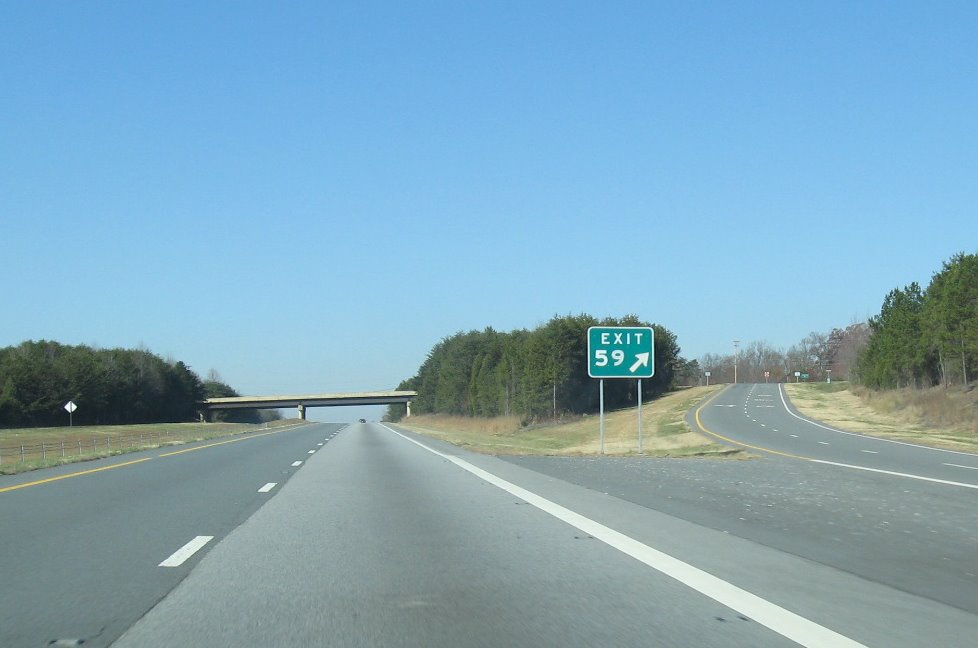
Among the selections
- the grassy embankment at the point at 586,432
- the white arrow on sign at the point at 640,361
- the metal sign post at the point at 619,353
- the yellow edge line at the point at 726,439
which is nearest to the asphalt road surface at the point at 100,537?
the metal sign post at the point at 619,353

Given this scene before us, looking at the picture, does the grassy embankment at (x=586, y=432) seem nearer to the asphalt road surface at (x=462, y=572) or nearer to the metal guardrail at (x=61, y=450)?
the metal guardrail at (x=61, y=450)

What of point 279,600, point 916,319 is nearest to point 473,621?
point 279,600

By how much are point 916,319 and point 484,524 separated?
9634 centimetres

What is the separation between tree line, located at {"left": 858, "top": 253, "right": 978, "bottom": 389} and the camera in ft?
267

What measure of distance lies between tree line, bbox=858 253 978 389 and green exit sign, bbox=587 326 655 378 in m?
53.4

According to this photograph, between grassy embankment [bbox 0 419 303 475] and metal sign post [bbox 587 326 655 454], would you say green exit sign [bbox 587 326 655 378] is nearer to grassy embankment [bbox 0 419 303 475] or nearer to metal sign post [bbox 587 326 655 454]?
metal sign post [bbox 587 326 655 454]

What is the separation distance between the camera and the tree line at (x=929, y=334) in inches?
3204

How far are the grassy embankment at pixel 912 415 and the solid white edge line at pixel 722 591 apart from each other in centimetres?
2971

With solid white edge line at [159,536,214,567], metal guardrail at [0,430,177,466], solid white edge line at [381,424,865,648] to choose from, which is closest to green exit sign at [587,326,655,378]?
solid white edge line at [381,424,865,648]

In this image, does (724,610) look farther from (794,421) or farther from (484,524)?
(794,421)

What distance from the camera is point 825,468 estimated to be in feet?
75.2

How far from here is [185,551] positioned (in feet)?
35.2

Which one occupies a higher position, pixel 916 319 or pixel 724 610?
pixel 916 319

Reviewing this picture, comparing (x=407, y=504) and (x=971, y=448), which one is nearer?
(x=407, y=504)
